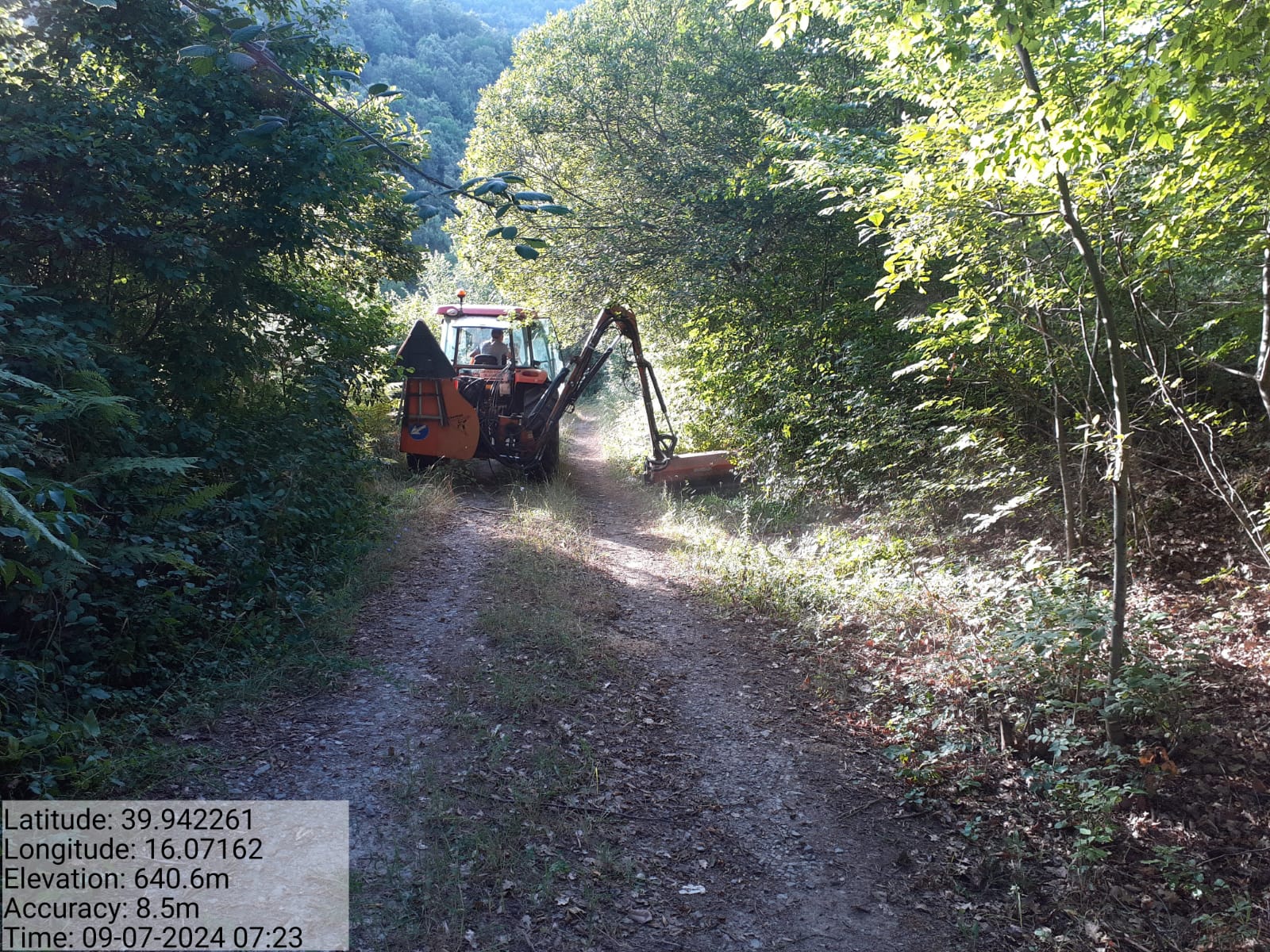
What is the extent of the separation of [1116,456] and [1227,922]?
206cm

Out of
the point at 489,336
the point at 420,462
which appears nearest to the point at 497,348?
the point at 489,336

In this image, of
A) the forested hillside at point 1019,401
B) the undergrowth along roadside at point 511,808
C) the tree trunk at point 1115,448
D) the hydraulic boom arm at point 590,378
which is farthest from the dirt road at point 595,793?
the hydraulic boom arm at point 590,378

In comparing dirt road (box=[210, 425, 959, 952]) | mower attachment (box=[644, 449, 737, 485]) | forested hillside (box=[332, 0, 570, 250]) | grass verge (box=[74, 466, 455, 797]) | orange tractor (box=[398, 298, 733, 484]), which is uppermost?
forested hillside (box=[332, 0, 570, 250])

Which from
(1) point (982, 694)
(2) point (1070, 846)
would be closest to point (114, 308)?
(1) point (982, 694)

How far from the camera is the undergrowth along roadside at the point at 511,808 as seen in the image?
2967 millimetres

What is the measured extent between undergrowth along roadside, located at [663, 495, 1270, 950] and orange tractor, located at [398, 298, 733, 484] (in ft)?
18.6

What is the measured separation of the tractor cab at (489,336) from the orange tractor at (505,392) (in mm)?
15

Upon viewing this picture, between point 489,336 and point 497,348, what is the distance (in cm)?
59

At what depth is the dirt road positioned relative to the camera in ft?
10.0

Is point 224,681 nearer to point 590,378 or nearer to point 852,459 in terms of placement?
point 852,459

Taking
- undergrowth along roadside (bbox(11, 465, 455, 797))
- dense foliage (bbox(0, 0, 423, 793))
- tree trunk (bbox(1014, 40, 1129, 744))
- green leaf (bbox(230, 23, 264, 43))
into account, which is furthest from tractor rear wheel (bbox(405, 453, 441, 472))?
tree trunk (bbox(1014, 40, 1129, 744))

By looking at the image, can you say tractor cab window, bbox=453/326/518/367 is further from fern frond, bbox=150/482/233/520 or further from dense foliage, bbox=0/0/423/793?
fern frond, bbox=150/482/233/520

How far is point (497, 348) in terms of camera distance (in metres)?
13.1

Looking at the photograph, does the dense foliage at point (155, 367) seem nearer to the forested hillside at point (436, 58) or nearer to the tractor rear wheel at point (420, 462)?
the tractor rear wheel at point (420, 462)
